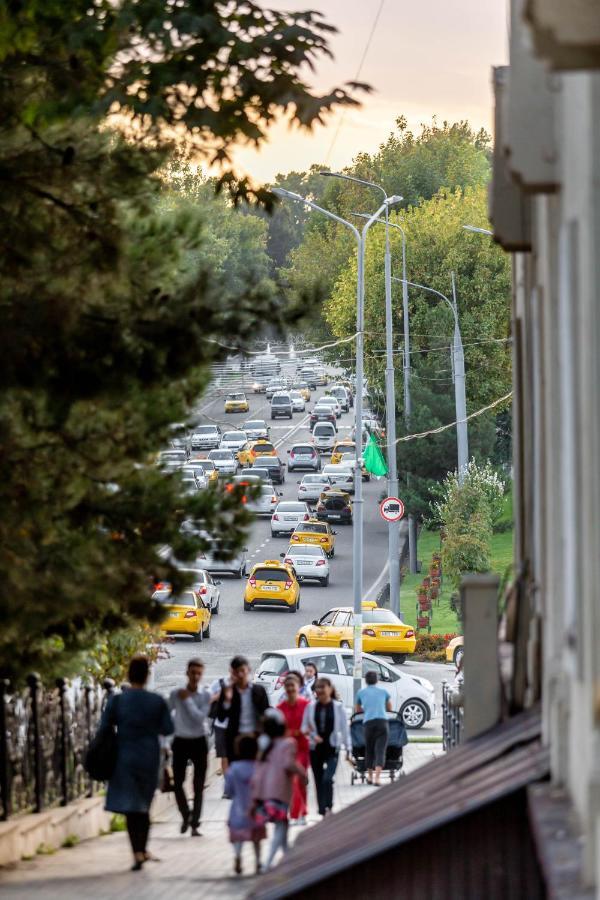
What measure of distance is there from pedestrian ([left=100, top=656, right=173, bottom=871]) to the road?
66.7ft

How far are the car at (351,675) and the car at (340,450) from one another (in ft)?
164

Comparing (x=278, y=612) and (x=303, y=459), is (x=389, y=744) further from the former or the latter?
(x=303, y=459)

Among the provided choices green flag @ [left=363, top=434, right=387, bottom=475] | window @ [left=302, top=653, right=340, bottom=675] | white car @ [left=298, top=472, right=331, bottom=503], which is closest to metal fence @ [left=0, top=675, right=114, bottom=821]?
window @ [left=302, top=653, right=340, bottom=675]

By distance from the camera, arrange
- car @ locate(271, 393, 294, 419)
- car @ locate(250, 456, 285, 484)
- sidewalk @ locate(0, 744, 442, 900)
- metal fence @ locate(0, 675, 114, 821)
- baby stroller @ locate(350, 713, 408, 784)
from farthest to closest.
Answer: car @ locate(271, 393, 294, 419) → car @ locate(250, 456, 285, 484) → baby stroller @ locate(350, 713, 408, 784) → metal fence @ locate(0, 675, 114, 821) → sidewalk @ locate(0, 744, 442, 900)

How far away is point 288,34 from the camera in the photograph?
12.9 meters

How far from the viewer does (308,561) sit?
2201 inches

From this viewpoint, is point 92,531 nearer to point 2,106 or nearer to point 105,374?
point 105,374

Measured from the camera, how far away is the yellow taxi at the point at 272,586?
50094 millimetres

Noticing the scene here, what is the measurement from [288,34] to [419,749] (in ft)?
60.5

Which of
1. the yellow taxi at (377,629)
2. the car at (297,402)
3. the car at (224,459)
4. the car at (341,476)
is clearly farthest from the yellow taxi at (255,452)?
the yellow taxi at (377,629)

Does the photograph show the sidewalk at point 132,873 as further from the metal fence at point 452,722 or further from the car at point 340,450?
the car at point 340,450

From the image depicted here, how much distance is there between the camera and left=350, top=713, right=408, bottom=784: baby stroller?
22.3m

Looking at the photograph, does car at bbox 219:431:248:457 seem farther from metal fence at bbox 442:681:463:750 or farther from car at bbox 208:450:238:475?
metal fence at bbox 442:681:463:750

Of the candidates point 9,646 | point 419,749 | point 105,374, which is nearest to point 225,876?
point 9,646
